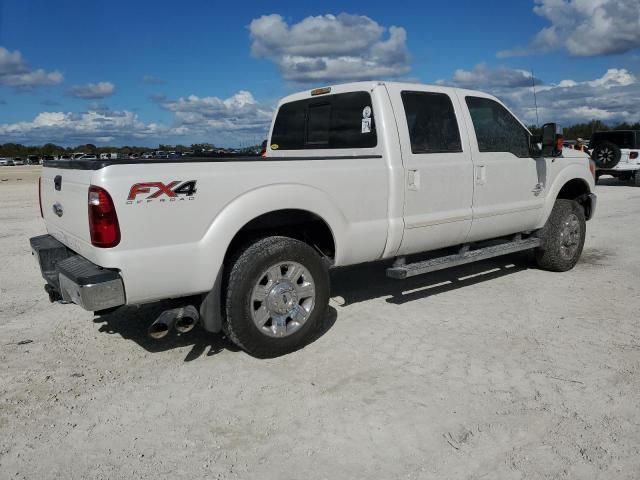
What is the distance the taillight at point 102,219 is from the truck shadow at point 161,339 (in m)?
0.69

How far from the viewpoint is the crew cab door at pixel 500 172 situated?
5.23 metres

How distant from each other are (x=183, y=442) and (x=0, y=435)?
1046 millimetres

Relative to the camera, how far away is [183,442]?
2922 mm

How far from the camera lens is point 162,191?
10.7 feet

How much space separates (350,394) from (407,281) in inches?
112

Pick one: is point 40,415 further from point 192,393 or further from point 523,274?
point 523,274

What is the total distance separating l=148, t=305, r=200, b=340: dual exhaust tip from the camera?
11.5 ft

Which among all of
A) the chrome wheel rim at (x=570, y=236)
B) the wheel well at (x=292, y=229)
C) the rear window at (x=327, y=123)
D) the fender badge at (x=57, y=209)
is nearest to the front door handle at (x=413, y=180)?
the rear window at (x=327, y=123)

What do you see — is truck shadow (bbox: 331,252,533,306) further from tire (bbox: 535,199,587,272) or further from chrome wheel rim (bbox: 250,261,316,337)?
chrome wheel rim (bbox: 250,261,316,337)

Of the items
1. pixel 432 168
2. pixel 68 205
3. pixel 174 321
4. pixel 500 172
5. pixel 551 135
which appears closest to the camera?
pixel 174 321

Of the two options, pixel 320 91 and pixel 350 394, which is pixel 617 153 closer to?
pixel 320 91

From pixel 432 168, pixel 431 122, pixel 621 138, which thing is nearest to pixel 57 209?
pixel 432 168

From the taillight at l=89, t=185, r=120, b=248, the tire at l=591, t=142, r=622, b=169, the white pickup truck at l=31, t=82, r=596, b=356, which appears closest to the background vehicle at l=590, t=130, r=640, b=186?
the tire at l=591, t=142, r=622, b=169

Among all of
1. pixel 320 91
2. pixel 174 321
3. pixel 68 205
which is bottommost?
pixel 174 321
